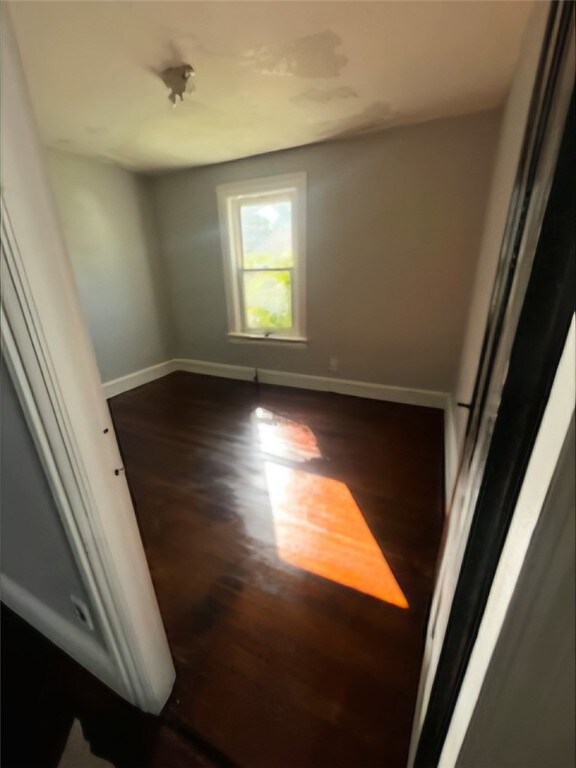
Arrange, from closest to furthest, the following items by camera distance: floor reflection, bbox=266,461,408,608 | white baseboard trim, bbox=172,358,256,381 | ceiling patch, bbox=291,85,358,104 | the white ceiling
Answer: the white ceiling → floor reflection, bbox=266,461,408,608 → ceiling patch, bbox=291,85,358,104 → white baseboard trim, bbox=172,358,256,381

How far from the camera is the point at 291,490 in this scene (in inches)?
79.1

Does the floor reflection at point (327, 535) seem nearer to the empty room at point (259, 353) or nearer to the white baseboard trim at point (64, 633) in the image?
the empty room at point (259, 353)

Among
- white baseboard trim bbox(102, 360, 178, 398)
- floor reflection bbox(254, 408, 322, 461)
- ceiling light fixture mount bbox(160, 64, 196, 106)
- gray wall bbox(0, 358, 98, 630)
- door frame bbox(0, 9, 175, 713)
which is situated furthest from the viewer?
white baseboard trim bbox(102, 360, 178, 398)

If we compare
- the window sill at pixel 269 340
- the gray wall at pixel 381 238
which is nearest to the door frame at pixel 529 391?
the gray wall at pixel 381 238

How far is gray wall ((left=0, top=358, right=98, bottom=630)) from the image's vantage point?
0.73m

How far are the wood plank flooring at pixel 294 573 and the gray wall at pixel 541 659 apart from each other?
914mm

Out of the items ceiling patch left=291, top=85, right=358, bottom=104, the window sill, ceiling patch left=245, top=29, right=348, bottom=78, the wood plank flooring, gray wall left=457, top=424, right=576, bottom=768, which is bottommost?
the wood plank flooring

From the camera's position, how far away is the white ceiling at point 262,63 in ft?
4.22

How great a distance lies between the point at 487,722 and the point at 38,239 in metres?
0.93

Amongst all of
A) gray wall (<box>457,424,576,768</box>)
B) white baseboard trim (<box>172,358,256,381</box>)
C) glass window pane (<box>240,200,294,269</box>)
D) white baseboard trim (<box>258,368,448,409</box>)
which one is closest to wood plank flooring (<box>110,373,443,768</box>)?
white baseboard trim (<box>258,368,448,409</box>)

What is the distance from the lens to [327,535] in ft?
5.46

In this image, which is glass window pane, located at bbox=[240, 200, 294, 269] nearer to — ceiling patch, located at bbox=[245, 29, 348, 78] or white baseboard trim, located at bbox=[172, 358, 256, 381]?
white baseboard trim, located at bbox=[172, 358, 256, 381]

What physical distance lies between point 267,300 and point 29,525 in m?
2.95

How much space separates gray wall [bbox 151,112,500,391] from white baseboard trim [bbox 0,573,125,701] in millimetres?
2762
